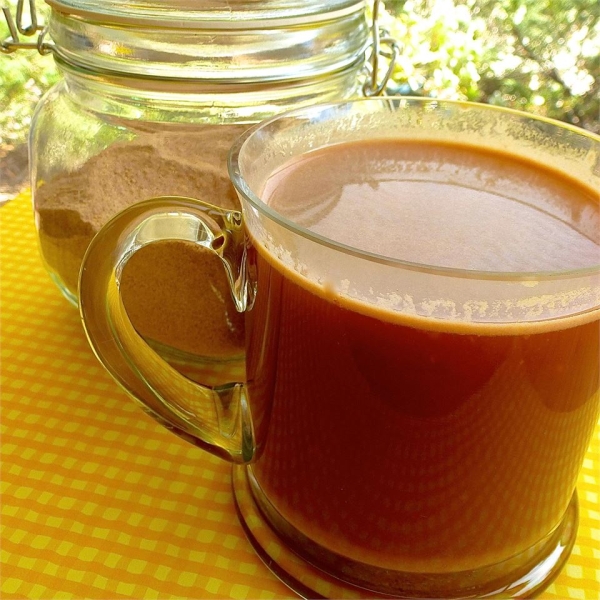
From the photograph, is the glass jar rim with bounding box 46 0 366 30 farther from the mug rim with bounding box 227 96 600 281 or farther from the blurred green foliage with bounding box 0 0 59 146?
the blurred green foliage with bounding box 0 0 59 146

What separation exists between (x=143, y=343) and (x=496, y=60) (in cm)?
249

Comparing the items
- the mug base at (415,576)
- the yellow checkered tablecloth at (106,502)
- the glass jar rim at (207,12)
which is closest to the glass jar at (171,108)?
the glass jar rim at (207,12)

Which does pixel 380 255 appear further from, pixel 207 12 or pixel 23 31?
pixel 23 31

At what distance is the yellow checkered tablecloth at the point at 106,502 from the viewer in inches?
23.5

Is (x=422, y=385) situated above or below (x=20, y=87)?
above

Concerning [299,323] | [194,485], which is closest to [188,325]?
[194,485]

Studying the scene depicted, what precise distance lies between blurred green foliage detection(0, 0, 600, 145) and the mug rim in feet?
5.82

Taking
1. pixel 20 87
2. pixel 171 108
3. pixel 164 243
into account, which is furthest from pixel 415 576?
pixel 20 87

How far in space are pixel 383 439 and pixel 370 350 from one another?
0.07 metres

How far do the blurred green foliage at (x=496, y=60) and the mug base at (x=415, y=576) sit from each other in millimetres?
2002

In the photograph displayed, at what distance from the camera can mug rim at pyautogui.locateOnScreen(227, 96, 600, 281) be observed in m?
0.41

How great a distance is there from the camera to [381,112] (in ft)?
2.39

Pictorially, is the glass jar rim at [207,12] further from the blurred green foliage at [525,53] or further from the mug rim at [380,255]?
the blurred green foliage at [525,53]

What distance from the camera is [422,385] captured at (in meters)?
0.47
